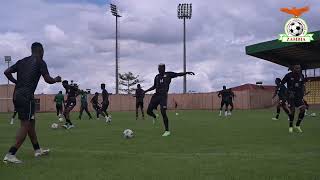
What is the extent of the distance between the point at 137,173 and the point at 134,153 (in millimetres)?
2807

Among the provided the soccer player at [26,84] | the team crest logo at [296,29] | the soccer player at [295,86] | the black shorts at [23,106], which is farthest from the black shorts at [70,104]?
the team crest logo at [296,29]

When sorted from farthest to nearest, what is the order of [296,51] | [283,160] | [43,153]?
[296,51]
[43,153]
[283,160]

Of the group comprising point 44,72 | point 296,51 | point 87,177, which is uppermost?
point 296,51

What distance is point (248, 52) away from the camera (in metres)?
51.3

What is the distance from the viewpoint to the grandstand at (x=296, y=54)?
4615 centimetres

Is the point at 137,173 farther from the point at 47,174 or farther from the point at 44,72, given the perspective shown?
the point at 44,72

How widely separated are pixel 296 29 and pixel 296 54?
863 centimetres

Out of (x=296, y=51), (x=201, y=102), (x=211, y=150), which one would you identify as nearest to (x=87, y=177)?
(x=211, y=150)

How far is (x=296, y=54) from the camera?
5128 centimetres

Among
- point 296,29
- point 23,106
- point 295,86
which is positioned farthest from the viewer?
point 296,29

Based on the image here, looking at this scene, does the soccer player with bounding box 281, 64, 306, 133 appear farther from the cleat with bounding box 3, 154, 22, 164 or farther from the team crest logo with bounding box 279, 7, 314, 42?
the team crest logo with bounding box 279, 7, 314, 42

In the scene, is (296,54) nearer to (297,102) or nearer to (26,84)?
(297,102)

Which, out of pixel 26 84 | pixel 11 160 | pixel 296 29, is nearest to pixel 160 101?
pixel 26 84

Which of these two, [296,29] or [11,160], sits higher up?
[296,29]
